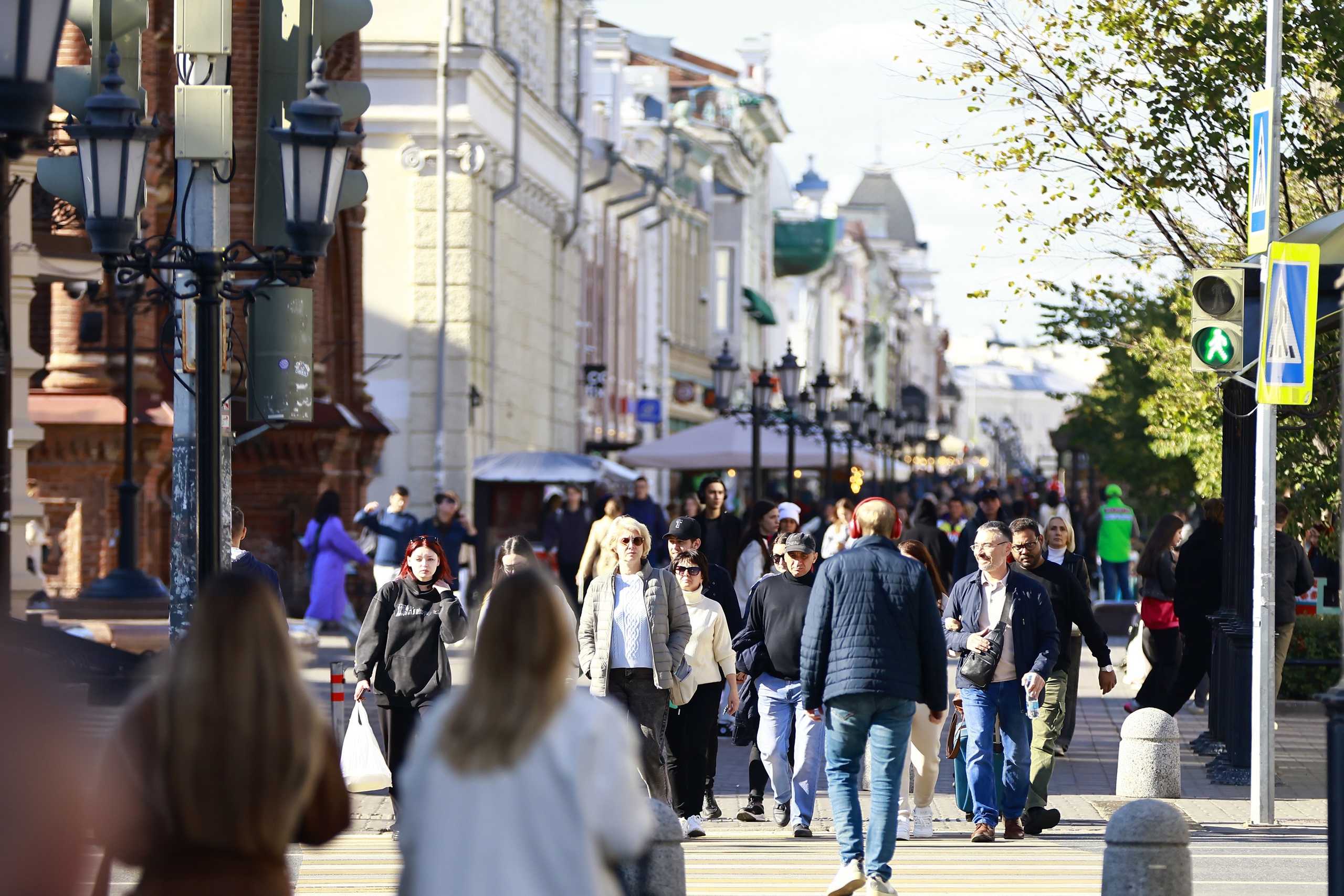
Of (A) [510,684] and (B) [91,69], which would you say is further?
(B) [91,69]

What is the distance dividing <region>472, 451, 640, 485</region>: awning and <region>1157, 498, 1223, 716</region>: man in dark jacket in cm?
1519

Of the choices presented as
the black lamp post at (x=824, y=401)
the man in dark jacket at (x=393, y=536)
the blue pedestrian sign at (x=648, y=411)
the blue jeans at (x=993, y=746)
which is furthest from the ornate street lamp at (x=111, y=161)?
the blue pedestrian sign at (x=648, y=411)

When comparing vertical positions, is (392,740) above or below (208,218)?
below

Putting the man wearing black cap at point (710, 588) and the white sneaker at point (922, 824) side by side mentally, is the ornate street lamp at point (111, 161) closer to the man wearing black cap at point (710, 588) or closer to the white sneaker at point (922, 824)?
the man wearing black cap at point (710, 588)

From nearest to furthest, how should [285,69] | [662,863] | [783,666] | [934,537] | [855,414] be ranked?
[662,863]
[783,666]
[285,69]
[934,537]
[855,414]

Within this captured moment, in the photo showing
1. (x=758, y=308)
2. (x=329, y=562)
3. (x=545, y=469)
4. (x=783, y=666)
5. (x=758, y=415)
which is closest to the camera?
(x=783, y=666)

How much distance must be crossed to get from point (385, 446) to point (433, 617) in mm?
24254

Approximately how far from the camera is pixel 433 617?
34.6 feet

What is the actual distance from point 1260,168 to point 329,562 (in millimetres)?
12118

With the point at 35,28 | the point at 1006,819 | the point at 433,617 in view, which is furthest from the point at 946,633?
the point at 35,28

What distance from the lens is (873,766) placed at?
887 cm

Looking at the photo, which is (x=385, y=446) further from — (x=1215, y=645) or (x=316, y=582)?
(x=1215, y=645)

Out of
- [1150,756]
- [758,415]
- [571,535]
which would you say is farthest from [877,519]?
[758,415]

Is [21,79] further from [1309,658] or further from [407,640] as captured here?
[1309,658]
